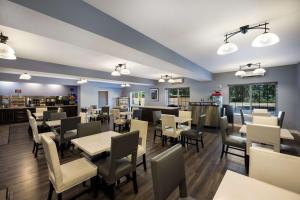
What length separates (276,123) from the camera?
3121 millimetres

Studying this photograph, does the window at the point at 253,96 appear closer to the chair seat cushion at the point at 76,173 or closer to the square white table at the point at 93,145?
the square white table at the point at 93,145

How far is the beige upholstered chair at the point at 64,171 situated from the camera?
153 centimetres

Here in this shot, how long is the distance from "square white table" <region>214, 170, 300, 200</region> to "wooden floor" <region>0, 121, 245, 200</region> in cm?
116

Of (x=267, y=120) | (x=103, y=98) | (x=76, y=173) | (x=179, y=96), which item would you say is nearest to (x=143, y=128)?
(x=76, y=173)

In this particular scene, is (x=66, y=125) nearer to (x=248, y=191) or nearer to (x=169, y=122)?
(x=169, y=122)

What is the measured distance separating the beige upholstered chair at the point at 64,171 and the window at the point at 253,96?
7064mm

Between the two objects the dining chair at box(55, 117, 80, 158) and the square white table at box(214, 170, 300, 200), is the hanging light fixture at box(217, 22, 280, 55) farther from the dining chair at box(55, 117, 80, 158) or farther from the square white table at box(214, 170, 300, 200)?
the dining chair at box(55, 117, 80, 158)

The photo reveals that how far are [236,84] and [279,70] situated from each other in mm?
1564

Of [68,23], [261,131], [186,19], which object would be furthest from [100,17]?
[261,131]

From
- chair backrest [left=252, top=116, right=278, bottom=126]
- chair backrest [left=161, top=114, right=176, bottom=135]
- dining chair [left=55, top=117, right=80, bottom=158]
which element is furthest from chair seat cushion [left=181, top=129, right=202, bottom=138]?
dining chair [left=55, top=117, right=80, bottom=158]

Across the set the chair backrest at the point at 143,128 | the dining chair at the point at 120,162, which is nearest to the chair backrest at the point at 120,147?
the dining chair at the point at 120,162

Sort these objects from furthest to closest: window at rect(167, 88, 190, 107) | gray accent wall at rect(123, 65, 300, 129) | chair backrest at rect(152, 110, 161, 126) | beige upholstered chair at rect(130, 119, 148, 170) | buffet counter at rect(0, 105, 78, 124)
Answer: window at rect(167, 88, 190, 107) → buffet counter at rect(0, 105, 78, 124) → gray accent wall at rect(123, 65, 300, 129) → chair backrest at rect(152, 110, 161, 126) → beige upholstered chair at rect(130, 119, 148, 170)

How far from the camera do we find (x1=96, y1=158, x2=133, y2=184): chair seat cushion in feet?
5.68

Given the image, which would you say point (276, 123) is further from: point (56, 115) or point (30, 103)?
point (30, 103)
